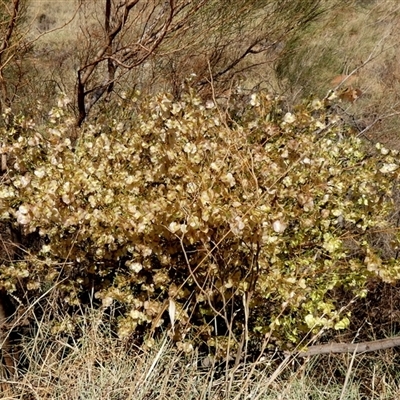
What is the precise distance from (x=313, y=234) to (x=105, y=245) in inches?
36.3

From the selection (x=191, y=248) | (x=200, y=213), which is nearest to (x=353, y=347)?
(x=191, y=248)

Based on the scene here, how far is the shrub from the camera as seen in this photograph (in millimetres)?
2459

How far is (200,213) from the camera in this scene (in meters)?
2.38

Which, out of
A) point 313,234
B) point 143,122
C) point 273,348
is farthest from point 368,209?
point 143,122

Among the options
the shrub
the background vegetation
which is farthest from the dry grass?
the shrub

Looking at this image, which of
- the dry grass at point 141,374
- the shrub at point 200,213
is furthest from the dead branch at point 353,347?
the shrub at point 200,213

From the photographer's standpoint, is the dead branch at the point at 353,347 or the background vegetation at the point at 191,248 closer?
the background vegetation at the point at 191,248

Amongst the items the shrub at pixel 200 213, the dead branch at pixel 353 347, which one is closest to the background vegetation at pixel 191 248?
the shrub at pixel 200 213

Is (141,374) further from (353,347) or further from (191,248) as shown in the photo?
(353,347)

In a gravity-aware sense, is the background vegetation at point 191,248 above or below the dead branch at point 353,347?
above

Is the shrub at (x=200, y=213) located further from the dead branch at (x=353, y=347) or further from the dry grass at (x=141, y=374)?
the dead branch at (x=353, y=347)

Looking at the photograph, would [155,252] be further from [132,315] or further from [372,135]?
[372,135]

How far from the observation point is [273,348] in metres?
3.06

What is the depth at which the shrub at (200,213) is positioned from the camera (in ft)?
8.07
